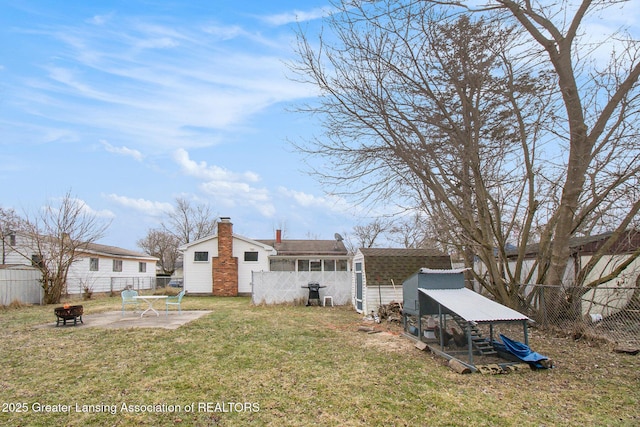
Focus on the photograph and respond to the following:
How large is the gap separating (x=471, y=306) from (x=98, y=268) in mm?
23211

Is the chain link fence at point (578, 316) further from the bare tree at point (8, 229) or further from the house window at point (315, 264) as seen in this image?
the bare tree at point (8, 229)

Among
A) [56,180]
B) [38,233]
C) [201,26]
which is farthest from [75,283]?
[201,26]

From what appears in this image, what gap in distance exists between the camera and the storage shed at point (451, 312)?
6770 millimetres

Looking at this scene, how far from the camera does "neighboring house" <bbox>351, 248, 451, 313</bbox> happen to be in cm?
1379

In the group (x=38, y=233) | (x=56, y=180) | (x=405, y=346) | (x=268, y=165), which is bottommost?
(x=405, y=346)

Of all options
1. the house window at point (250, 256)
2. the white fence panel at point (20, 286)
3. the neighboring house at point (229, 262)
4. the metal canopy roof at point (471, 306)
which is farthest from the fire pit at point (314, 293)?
the white fence panel at point (20, 286)

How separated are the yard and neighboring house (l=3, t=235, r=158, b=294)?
45.9 feet

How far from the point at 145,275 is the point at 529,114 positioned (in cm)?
2901

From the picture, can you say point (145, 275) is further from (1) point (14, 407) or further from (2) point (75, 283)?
(1) point (14, 407)

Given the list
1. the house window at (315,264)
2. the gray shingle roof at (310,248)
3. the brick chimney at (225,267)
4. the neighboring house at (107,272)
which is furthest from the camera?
the gray shingle roof at (310,248)

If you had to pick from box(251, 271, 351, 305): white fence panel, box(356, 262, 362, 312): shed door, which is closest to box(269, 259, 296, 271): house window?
box(251, 271, 351, 305): white fence panel

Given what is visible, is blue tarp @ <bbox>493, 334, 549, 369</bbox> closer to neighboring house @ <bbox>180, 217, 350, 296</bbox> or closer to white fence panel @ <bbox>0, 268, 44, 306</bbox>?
neighboring house @ <bbox>180, 217, 350, 296</bbox>

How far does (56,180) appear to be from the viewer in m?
18.9

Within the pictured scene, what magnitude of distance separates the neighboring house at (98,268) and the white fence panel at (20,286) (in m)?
0.74
